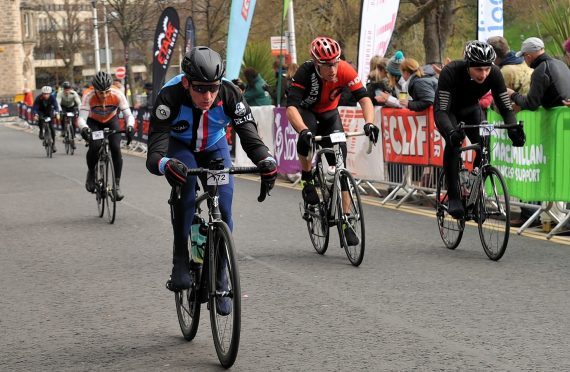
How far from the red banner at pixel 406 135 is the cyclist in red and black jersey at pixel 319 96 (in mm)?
3908

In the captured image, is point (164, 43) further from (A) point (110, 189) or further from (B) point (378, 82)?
(A) point (110, 189)

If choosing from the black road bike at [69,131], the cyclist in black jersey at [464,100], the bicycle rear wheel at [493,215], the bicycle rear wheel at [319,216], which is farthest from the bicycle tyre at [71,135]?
the bicycle rear wheel at [493,215]

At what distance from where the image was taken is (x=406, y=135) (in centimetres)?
1491

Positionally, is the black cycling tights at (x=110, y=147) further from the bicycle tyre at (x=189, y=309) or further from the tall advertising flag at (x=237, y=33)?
the tall advertising flag at (x=237, y=33)

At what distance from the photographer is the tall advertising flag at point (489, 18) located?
15.6 metres

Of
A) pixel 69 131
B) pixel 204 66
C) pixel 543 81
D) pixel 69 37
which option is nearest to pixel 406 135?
pixel 543 81

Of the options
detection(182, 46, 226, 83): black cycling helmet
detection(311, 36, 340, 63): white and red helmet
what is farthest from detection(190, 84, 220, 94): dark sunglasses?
detection(311, 36, 340, 63): white and red helmet

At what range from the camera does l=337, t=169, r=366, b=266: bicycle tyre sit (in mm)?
9602

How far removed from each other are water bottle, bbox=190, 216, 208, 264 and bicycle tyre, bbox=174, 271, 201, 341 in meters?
0.10

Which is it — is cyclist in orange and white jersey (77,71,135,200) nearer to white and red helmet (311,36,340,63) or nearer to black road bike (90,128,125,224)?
black road bike (90,128,125,224)

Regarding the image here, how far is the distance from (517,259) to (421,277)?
1223 millimetres

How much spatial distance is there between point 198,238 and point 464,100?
429 cm

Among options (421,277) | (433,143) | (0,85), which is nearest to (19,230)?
(433,143)

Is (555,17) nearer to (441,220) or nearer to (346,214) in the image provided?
(441,220)
